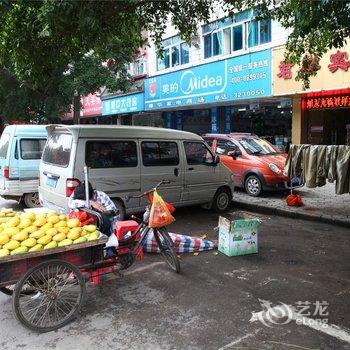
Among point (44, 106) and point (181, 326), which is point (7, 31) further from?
point (44, 106)

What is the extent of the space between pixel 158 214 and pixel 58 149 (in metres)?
3.01

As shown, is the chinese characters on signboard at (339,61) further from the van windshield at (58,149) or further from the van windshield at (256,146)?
the van windshield at (58,149)

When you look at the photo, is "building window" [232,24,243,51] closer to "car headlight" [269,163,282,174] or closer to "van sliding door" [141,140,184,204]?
"car headlight" [269,163,282,174]

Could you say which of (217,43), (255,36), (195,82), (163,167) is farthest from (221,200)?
(217,43)

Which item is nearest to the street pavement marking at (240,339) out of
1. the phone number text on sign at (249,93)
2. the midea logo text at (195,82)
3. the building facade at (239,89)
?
the building facade at (239,89)

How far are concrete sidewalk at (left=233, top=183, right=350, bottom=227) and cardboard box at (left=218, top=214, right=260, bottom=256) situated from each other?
2.66 metres

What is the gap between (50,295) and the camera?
3799 mm

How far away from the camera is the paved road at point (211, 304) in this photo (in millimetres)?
3502

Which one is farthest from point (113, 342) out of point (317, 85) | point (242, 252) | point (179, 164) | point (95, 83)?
point (95, 83)

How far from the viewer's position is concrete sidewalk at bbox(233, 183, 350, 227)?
26.5 feet

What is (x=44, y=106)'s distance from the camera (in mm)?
17766

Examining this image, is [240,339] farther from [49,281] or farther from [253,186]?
[253,186]

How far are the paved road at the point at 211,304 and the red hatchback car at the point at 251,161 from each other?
414 cm

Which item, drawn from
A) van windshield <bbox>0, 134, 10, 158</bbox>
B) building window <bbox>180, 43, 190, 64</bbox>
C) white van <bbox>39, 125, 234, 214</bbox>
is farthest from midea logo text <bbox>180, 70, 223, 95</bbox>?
van windshield <bbox>0, 134, 10, 158</bbox>
